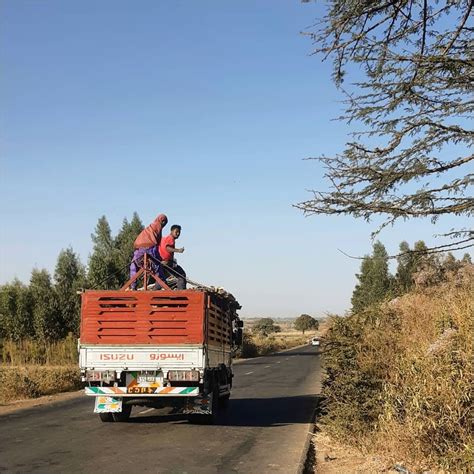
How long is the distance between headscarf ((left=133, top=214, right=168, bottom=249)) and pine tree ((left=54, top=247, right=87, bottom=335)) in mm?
31422

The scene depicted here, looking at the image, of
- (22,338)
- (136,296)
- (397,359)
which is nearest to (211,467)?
(397,359)

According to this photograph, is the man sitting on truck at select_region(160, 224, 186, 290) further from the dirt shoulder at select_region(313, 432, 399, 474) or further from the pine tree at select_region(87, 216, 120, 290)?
the pine tree at select_region(87, 216, 120, 290)

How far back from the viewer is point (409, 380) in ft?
24.6

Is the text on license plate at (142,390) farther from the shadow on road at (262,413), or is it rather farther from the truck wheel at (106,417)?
the shadow on road at (262,413)

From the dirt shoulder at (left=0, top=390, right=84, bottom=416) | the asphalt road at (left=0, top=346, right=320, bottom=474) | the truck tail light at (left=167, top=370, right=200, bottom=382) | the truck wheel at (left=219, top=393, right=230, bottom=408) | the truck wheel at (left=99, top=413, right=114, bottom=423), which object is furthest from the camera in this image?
the dirt shoulder at (left=0, top=390, right=84, bottom=416)

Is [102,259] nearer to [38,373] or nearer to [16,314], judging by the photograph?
[16,314]

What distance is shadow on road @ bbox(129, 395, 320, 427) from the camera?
12.7 meters

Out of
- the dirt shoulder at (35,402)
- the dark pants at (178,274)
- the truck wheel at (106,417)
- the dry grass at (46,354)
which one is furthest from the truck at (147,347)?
the dry grass at (46,354)

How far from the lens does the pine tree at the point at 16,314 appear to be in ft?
147

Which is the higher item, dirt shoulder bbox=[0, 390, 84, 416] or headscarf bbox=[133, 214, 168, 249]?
headscarf bbox=[133, 214, 168, 249]

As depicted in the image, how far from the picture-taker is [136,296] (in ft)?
36.8

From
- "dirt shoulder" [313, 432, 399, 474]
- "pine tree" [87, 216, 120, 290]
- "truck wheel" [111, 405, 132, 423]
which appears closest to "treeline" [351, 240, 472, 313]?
"dirt shoulder" [313, 432, 399, 474]

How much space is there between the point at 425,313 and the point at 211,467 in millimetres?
4560

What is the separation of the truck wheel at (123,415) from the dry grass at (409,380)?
4.67 m
